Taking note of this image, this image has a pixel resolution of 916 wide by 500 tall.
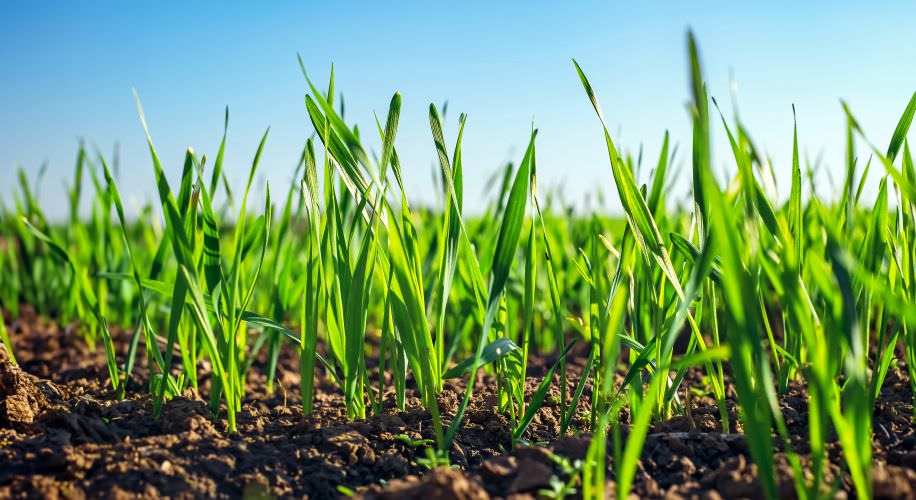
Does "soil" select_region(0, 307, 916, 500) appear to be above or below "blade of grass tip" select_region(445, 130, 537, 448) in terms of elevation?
below

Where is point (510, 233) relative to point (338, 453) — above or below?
above

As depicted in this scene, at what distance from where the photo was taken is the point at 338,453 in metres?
1.22

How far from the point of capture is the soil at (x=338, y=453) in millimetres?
1025

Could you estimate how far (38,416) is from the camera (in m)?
1.37

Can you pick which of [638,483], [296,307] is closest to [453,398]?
[638,483]

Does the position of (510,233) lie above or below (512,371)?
above

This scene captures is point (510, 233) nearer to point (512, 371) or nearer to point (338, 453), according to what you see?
point (512, 371)

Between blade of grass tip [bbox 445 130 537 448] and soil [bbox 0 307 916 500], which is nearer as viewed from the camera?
soil [bbox 0 307 916 500]

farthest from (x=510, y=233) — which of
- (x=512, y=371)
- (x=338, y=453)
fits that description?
(x=338, y=453)

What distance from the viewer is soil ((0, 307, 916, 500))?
103 centimetres

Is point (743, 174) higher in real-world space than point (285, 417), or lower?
higher

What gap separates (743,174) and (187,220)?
1053 mm

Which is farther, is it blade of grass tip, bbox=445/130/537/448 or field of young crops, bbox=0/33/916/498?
blade of grass tip, bbox=445/130/537/448

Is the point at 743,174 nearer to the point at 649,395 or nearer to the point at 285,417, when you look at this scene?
the point at 649,395
